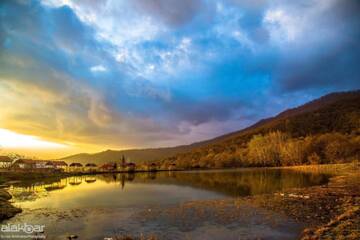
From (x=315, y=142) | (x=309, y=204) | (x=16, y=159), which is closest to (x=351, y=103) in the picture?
(x=315, y=142)

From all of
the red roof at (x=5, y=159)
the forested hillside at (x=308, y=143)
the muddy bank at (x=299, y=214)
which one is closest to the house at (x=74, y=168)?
the red roof at (x=5, y=159)

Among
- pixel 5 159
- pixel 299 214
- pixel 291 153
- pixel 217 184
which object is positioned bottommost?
pixel 217 184

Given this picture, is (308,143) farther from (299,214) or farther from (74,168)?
(299,214)

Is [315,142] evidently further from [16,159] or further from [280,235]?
[16,159]

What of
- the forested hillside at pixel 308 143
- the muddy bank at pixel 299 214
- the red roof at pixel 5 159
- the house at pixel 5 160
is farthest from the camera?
the red roof at pixel 5 159

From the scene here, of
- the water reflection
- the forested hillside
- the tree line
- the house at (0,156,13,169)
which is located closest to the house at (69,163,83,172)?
the house at (0,156,13,169)

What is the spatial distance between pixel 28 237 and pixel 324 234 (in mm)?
17786

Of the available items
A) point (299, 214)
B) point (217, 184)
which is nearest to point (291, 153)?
point (217, 184)

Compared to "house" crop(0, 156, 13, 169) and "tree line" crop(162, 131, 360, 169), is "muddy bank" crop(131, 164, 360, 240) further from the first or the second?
"house" crop(0, 156, 13, 169)

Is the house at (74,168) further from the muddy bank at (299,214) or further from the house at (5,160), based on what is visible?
the muddy bank at (299,214)

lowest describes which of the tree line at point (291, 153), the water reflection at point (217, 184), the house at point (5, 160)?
the water reflection at point (217, 184)

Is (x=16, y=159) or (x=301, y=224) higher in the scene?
(x=16, y=159)

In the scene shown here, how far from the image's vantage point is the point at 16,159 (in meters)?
106

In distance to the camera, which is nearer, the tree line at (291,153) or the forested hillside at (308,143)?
the tree line at (291,153)
